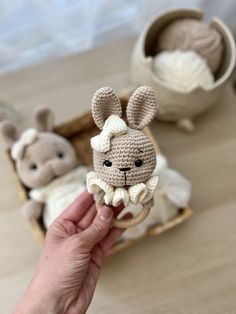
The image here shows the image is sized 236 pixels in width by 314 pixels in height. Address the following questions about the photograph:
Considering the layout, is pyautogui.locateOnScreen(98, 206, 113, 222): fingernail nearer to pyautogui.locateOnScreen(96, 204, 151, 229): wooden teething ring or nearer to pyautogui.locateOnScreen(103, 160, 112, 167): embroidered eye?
pyautogui.locateOnScreen(96, 204, 151, 229): wooden teething ring

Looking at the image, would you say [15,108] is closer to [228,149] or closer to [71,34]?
[71,34]

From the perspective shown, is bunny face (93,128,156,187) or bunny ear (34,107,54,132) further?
bunny ear (34,107,54,132)

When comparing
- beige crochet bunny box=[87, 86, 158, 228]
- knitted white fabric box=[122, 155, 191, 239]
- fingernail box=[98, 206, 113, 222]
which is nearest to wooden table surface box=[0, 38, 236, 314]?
knitted white fabric box=[122, 155, 191, 239]

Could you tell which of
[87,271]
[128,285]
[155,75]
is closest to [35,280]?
[87,271]

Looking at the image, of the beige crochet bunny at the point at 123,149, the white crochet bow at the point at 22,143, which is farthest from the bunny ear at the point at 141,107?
the white crochet bow at the point at 22,143

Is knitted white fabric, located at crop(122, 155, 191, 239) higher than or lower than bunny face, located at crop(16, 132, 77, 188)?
lower

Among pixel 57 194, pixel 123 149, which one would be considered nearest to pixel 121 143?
pixel 123 149
